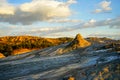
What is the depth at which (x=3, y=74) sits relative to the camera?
18250 mm

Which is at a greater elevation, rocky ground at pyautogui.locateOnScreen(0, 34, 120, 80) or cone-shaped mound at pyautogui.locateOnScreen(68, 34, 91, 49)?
cone-shaped mound at pyautogui.locateOnScreen(68, 34, 91, 49)

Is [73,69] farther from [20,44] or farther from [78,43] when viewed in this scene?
[20,44]

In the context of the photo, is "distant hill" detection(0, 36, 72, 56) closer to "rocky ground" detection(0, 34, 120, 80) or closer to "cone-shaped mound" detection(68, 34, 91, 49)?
"cone-shaped mound" detection(68, 34, 91, 49)

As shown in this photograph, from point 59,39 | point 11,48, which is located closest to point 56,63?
point 11,48

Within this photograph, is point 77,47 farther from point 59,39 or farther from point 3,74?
point 59,39

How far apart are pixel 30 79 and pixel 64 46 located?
33.2 feet

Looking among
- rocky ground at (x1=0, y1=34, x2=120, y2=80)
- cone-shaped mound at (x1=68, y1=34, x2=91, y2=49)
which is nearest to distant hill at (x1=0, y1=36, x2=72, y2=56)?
cone-shaped mound at (x1=68, y1=34, x2=91, y2=49)

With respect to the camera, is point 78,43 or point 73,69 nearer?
point 73,69

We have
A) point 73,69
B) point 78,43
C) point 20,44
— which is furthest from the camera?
point 20,44

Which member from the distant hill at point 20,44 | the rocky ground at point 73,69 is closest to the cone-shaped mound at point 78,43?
the rocky ground at point 73,69

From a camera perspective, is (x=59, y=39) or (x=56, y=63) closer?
(x=56, y=63)

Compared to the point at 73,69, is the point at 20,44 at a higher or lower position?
higher

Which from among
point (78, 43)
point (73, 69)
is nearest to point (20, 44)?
point (78, 43)

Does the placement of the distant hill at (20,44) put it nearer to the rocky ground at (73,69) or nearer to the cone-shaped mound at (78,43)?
the cone-shaped mound at (78,43)
